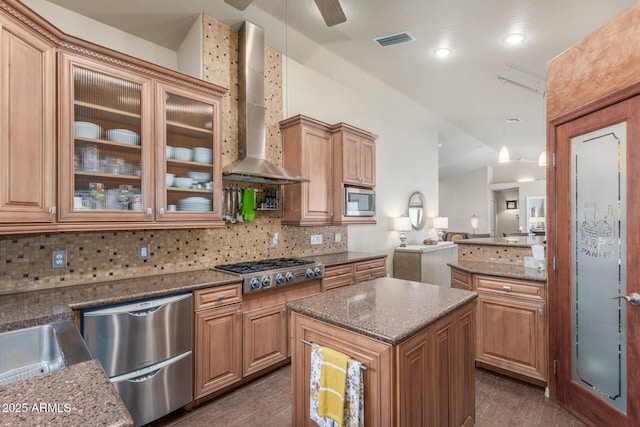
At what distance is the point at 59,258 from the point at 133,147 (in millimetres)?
914

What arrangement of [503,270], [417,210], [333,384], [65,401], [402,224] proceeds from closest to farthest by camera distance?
1. [65,401]
2. [333,384]
3. [503,270]
4. [402,224]
5. [417,210]

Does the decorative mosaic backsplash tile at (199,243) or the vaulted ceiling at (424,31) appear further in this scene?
the vaulted ceiling at (424,31)

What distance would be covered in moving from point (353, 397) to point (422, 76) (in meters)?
4.16

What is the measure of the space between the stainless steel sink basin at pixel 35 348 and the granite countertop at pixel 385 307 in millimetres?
1008

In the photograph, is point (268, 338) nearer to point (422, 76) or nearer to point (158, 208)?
point (158, 208)

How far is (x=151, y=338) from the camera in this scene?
6.81 feet

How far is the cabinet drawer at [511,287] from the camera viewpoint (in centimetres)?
258

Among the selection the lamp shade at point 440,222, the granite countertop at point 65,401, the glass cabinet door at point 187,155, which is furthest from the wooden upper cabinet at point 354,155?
the granite countertop at point 65,401

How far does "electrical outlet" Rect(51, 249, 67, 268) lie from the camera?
2195 mm

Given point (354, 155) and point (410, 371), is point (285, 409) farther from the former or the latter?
point (354, 155)

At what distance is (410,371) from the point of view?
1.39 m

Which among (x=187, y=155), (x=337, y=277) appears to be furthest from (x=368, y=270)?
(x=187, y=155)

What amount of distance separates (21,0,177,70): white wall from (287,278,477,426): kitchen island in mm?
2702

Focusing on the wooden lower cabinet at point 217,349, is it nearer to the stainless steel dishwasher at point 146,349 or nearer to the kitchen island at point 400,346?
the stainless steel dishwasher at point 146,349
